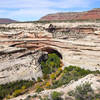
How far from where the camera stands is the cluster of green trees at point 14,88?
17.5 m

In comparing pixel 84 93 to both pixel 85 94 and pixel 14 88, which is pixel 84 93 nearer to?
pixel 85 94

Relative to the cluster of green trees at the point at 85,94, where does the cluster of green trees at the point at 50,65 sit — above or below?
below

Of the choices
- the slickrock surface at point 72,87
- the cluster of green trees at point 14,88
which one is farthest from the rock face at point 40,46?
the slickrock surface at point 72,87

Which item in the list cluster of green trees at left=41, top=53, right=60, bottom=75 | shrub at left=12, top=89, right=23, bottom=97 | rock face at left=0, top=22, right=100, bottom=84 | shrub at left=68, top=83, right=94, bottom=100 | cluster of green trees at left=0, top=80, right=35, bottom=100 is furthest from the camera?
cluster of green trees at left=41, top=53, right=60, bottom=75

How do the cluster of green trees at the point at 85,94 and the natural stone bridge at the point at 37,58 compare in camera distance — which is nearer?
the cluster of green trees at the point at 85,94

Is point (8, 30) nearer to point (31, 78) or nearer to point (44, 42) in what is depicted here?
point (44, 42)

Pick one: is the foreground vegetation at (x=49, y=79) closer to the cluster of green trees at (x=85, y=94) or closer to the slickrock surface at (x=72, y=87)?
the slickrock surface at (x=72, y=87)

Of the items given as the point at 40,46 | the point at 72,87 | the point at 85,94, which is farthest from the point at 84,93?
the point at 40,46

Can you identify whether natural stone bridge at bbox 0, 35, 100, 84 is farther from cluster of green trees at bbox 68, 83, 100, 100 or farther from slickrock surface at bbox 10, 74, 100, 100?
cluster of green trees at bbox 68, 83, 100, 100

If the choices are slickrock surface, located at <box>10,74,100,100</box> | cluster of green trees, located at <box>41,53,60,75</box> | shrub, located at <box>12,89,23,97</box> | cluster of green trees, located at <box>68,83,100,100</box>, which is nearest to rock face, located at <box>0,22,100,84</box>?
cluster of green trees, located at <box>41,53,60,75</box>

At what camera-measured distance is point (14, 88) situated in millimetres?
18609

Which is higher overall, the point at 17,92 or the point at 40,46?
the point at 40,46

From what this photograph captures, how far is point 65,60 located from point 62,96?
476 inches

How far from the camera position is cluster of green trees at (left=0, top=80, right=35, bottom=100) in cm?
1749
